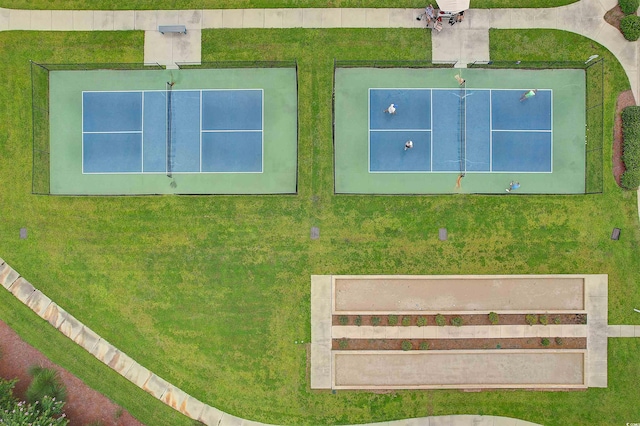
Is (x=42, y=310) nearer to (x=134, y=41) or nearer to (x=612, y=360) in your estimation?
(x=134, y=41)

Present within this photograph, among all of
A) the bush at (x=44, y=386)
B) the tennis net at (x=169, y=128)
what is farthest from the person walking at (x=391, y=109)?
the bush at (x=44, y=386)

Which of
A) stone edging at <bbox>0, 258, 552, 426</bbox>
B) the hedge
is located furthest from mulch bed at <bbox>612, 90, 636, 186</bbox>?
stone edging at <bbox>0, 258, 552, 426</bbox>

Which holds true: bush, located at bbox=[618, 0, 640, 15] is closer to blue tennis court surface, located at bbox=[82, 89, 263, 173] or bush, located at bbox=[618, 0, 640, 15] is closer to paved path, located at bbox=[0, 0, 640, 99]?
paved path, located at bbox=[0, 0, 640, 99]

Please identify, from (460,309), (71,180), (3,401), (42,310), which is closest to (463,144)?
(460,309)

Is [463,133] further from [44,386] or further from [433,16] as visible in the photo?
[44,386]

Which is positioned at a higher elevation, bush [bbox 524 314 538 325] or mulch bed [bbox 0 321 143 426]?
bush [bbox 524 314 538 325]

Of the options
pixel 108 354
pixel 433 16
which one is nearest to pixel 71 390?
pixel 108 354
